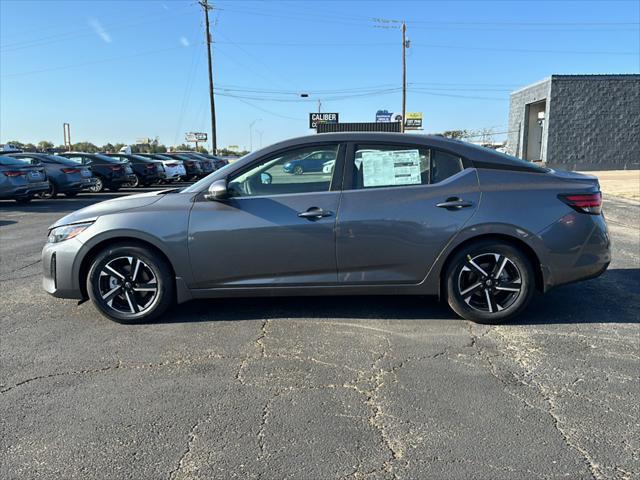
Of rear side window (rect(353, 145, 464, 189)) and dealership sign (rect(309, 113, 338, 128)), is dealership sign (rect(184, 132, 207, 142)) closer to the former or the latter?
dealership sign (rect(309, 113, 338, 128))

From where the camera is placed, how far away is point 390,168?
4332mm

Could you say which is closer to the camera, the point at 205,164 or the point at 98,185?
the point at 98,185

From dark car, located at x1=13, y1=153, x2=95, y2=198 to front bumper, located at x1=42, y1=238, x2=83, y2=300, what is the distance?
12269mm

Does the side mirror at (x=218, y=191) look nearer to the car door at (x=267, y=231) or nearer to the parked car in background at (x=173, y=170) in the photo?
the car door at (x=267, y=231)

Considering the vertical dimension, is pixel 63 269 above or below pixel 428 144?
below

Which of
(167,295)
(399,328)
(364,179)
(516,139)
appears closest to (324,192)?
(364,179)

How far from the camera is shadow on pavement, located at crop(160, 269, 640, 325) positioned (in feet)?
15.0

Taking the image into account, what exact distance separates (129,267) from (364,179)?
7.28ft

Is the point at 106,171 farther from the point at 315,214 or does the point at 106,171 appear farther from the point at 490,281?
the point at 490,281

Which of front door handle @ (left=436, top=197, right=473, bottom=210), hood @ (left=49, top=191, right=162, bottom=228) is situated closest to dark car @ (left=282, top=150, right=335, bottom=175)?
front door handle @ (left=436, top=197, right=473, bottom=210)

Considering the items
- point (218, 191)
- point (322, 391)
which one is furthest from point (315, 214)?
point (322, 391)

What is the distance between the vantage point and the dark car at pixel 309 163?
4.35 metres

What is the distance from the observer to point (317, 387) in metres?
3.28

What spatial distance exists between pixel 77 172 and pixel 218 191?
13.6 metres
